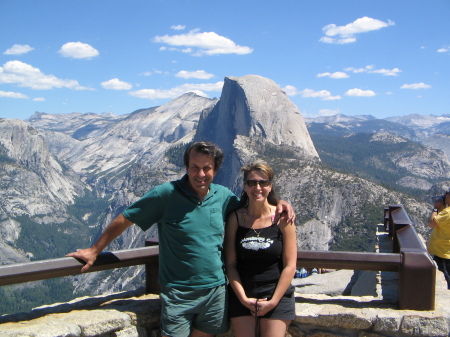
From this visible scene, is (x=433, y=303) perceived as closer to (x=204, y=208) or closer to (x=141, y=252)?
(x=204, y=208)

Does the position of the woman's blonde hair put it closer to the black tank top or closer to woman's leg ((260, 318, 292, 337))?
the black tank top

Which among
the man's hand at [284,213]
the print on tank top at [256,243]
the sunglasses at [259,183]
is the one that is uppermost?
the sunglasses at [259,183]

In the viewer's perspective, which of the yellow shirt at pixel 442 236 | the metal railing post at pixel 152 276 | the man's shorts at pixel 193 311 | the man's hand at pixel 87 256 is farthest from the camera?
the yellow shirt at pixel 442 236

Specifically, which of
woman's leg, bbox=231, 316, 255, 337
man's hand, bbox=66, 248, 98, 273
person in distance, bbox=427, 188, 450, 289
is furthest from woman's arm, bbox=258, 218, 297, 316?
person in distance, bbox=427, 188, 450, 289

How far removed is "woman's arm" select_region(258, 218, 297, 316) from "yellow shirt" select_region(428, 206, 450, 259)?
11.0 ft

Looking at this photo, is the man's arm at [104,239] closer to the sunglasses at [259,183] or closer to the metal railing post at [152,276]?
the metal railing post at [152,276]

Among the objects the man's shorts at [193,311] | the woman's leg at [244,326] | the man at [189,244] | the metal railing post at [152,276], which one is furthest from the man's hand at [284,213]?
the metal railing post at [152,276]

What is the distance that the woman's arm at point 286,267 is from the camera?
4.21 m

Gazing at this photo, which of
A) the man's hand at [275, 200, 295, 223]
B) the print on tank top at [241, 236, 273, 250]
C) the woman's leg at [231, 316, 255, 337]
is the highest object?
the man's hand at [275, 200, 295, 223]

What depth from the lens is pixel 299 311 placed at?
473 cm

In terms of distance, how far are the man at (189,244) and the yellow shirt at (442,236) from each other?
133 inches

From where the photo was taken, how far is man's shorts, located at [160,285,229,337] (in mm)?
4160

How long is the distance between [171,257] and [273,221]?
102 centimetres

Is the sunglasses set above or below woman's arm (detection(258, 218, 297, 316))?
above
